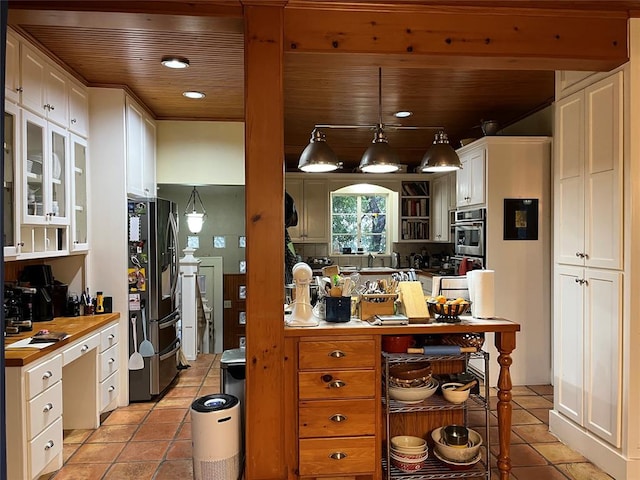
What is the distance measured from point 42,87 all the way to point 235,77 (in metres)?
1.28

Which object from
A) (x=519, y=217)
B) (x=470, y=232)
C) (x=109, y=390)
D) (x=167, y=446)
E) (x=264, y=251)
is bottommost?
(x=167, y=446)

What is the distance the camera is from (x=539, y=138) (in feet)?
13.5

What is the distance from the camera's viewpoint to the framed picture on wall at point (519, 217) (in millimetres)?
4141

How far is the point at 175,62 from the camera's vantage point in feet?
10.1

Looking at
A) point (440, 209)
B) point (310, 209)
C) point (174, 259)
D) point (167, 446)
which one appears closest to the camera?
point (167, 446)

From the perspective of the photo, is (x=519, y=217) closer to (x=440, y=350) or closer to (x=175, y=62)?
(x=440, y=350)

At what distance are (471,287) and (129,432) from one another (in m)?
2.59

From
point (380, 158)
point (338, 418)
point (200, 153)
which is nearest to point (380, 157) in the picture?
point (380, 158)

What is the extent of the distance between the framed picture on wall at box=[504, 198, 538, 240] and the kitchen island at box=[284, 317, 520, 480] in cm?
218

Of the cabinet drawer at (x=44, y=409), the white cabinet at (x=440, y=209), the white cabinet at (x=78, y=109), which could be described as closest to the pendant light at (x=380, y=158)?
the white cabinet at (x=78, y=109)

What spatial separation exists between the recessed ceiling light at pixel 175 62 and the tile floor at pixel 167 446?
102 inches

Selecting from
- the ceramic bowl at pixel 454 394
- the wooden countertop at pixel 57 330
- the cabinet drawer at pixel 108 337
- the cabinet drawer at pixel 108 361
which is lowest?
the cabinet drawer at pixel 108 361

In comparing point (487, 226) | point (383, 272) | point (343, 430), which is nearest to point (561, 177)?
point (487, 226)

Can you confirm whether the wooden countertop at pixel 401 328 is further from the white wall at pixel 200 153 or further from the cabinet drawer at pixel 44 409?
the white wall at pixel 200 153
